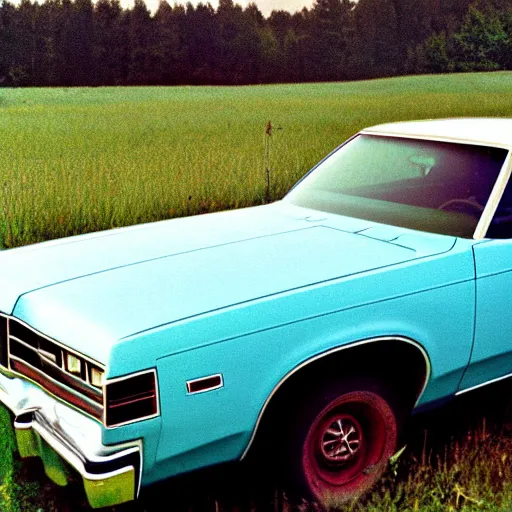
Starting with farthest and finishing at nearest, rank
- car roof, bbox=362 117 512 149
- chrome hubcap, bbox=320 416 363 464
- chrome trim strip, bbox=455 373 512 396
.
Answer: car roof, bbox=362 117 512 149
chrome trim strip, bbox=455 373 512 396
chrome hubcap, bbox=320 416 363 464

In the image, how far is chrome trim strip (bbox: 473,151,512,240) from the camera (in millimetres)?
3476

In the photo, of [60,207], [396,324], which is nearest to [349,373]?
[396,324]

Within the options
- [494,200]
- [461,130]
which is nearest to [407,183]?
[461,130]

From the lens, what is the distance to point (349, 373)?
292 centimetres

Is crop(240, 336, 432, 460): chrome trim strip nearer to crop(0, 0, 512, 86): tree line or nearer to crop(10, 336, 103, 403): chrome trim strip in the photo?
crop(10, 336, 103, 403): chrome trim strip

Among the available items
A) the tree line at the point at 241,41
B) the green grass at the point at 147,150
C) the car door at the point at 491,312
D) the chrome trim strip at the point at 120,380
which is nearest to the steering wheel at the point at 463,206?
the car door at the point at 491,312

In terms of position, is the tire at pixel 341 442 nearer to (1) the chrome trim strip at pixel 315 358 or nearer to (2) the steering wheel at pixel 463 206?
(1) the chrome trim strip at pixel 315 358

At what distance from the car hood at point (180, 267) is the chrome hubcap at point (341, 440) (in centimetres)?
53

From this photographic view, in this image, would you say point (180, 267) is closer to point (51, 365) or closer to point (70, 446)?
point (51, 365)

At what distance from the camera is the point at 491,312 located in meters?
3.29

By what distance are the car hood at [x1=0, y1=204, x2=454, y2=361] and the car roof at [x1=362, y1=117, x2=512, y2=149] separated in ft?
2.13

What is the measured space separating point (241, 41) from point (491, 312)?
16.4m

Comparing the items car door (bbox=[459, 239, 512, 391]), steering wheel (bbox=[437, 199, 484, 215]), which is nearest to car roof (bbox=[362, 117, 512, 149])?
steering wheel (bbox=[437, 199, 484, 215])

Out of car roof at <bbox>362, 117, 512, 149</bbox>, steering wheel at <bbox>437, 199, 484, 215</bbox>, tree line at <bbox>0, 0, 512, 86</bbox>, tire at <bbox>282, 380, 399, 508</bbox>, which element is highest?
tree line at <bbox>0, 0, 512, 86</bbox>
